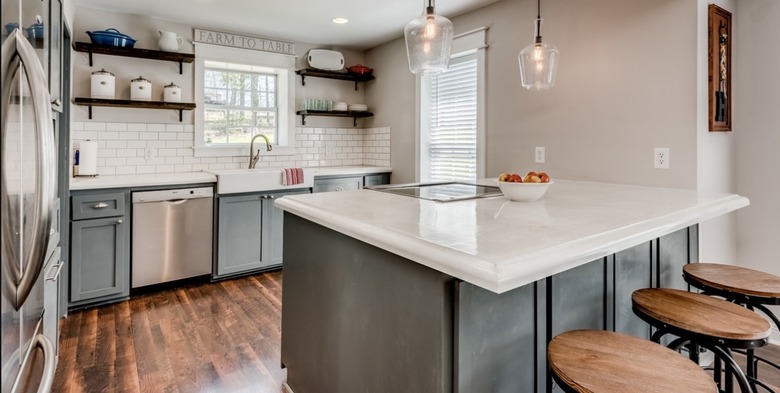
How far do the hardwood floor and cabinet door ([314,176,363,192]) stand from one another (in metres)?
1.19

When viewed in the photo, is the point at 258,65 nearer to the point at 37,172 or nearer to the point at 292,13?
the point at 292,13

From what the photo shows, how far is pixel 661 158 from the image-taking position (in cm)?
244

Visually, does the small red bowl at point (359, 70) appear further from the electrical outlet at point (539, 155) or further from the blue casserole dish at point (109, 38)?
the electrical outlet at point (539, 155)

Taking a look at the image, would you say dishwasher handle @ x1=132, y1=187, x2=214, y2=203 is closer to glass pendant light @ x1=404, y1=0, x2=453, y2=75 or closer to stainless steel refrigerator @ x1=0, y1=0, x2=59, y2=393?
glass pendant light @ x1=404, y1=0, x2=453, y2=75

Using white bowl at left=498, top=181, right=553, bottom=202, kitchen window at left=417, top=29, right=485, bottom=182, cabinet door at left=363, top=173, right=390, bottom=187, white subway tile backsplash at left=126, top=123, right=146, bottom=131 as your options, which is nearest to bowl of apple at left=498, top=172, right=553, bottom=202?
white bowl at left=498, top=181, right=553, bottom=202

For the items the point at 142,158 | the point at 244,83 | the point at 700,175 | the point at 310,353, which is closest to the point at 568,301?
the point at 310,353

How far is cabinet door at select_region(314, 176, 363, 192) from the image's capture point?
4.23 m

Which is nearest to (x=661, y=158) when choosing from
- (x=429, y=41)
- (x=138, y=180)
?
(x=429, y=41)

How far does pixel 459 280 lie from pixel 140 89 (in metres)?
3.58

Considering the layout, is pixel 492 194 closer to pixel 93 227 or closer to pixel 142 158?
pixel 93 227

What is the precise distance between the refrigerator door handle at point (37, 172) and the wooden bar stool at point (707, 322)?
167 cm

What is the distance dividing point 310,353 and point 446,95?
2.94m

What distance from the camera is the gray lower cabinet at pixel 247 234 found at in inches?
143

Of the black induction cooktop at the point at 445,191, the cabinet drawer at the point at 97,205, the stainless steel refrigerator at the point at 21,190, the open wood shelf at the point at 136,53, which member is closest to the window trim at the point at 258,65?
the open wood shelf at the point at 136,53
